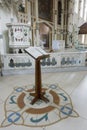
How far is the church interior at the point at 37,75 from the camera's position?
174 centimetres

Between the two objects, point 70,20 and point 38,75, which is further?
point 70,20

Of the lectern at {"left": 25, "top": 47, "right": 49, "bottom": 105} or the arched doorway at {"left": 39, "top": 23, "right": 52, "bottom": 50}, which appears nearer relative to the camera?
the lectern at {"left": 25, "top": 47, "right": 49, "bottom": 105}

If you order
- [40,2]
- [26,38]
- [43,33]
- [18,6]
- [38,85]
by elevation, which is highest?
[40,2]

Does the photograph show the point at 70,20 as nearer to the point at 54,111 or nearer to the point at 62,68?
the point at 62,68

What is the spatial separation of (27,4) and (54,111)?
4.83m

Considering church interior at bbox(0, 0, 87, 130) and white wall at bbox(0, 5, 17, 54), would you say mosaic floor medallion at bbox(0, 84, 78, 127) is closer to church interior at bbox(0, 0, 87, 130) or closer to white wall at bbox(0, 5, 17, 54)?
church interior at bbox(0, 0, 87, 130)

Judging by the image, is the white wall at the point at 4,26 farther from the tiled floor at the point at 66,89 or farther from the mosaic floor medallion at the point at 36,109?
the mosaic floor medallion at the point at 36,109

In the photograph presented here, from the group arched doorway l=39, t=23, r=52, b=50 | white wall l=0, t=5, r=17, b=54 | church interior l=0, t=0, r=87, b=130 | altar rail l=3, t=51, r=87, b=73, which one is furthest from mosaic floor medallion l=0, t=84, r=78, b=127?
arched doorway l=39, t=23, r=52, b=50

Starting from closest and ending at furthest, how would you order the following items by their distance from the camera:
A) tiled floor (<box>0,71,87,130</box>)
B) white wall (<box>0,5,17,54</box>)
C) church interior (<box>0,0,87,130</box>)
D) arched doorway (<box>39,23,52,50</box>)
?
tiled floor (<box>0,71,87,130</box>)
church interior (<box>0,0,87,130</box>)
white wall (<box>0,5,17,54</box>)
arched doorway (<box>39,23,52,50</box>)

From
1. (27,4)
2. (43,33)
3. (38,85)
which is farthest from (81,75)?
(43,33)

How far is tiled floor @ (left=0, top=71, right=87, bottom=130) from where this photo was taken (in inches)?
63.1

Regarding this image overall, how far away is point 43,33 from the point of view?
7215 mm

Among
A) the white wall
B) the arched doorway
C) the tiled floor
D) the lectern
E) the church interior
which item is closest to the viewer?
the tiled floor

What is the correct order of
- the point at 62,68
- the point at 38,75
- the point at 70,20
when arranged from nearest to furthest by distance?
the point at 38,75
the point at 62,68
the point at 70,20
